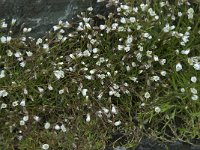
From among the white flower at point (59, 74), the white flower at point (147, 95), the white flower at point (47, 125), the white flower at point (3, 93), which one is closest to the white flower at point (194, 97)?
the white flower at point (147, 95)

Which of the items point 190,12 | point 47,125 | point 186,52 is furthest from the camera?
point 190,12

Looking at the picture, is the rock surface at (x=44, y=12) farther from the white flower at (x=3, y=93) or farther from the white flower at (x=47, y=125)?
the white flower at (x=47, y=125)

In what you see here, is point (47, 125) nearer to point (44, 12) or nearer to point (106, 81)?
point (106, 81)

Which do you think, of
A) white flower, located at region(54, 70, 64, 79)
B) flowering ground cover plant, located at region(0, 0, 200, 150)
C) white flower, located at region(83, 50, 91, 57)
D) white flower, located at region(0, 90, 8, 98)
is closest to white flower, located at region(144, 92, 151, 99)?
flowering ground cover plant, located at region(0, 0, 200, 150)

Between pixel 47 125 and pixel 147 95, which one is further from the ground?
pixel 147 95

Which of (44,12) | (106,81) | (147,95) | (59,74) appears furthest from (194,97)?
(44,12)

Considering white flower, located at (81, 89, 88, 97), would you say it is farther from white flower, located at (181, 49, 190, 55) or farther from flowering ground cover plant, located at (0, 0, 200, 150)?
white flower, located at (181, 49, 190, 55)

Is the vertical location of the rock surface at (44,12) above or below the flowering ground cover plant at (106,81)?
above

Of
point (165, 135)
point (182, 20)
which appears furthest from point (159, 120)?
point (182, 20)

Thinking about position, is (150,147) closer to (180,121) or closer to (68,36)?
(180,121)

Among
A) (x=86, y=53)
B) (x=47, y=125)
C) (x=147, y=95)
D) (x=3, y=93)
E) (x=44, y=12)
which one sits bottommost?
(x=47, y=125)
